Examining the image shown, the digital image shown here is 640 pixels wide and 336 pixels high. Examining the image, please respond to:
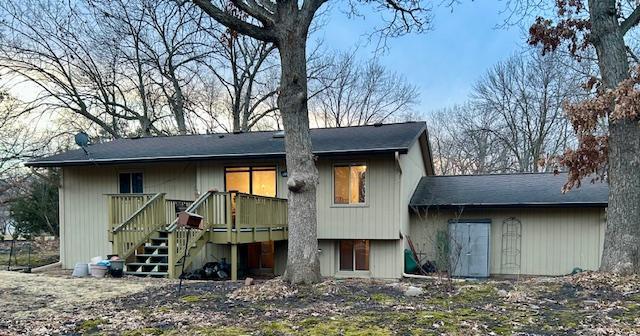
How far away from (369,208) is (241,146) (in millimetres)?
4251

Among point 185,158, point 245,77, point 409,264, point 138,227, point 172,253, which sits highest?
point 245,77

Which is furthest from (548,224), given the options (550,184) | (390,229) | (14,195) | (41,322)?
(14,195)

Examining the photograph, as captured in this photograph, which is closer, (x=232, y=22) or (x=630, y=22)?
→ (x=232, y=22)

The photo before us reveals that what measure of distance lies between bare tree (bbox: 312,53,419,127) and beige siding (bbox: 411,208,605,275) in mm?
17542

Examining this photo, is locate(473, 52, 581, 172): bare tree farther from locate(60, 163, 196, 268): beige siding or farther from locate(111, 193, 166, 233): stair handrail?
locate(111, 193, 166, 233): stair handrail

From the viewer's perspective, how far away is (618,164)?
22.9 feet

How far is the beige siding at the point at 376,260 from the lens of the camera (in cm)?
1227

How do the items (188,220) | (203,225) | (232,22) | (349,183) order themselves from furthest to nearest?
(349,183)
(203,225)
(232,22)
(188,220)

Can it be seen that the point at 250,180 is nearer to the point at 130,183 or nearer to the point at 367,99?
the point at 130,183

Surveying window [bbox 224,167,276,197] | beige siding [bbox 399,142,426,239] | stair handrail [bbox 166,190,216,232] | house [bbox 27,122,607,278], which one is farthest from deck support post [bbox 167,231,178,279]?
beige siding [bbox 399,142,426,239]

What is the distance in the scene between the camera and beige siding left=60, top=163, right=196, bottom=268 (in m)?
13.5

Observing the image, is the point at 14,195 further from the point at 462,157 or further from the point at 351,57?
the point at 462,157

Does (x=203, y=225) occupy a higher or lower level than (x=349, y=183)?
lower

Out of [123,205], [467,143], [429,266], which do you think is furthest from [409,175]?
[467,143]
